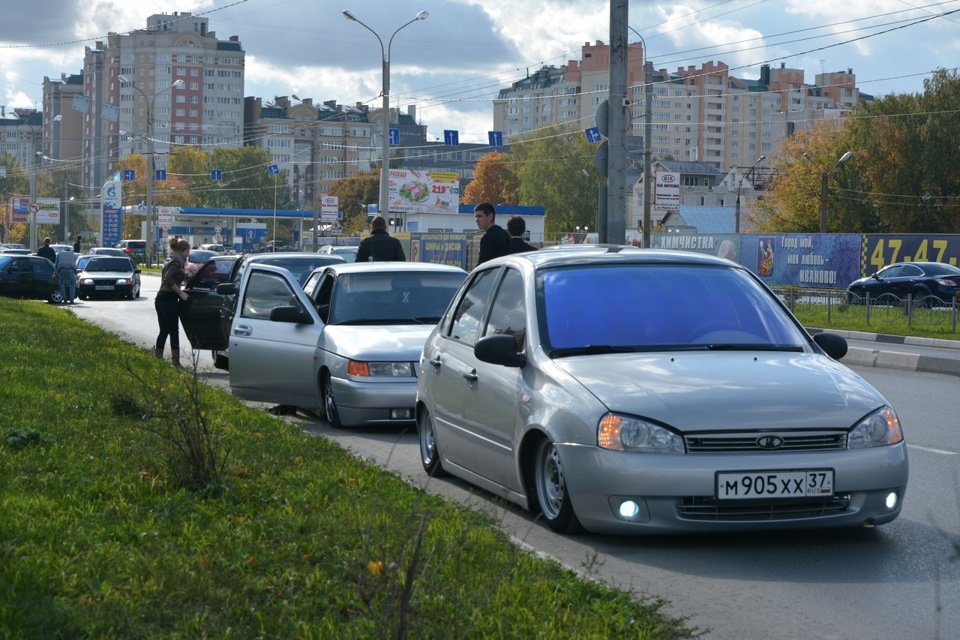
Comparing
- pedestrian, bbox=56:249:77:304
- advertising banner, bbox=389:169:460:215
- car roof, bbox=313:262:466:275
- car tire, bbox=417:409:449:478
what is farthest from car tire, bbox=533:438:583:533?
advertising banner, bbox=389:169:460:215

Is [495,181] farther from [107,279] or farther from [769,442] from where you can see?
[769,442]

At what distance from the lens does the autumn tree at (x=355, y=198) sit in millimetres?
154750

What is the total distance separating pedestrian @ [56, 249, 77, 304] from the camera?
3984cm

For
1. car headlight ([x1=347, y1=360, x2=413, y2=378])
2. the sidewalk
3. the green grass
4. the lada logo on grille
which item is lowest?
the sidewalk

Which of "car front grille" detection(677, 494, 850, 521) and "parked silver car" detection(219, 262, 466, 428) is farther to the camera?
"parked silver car" detection(219, 262, 466, 428)

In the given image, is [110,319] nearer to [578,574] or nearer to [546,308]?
[546,308]

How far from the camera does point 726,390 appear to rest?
21.0 ft

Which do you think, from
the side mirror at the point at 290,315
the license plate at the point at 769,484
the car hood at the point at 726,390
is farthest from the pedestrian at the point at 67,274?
the license plate at the point at 769,484

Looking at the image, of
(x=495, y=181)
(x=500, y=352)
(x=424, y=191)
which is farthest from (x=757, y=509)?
(x=495, y=181)

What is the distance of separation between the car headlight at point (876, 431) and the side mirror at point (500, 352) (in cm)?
175

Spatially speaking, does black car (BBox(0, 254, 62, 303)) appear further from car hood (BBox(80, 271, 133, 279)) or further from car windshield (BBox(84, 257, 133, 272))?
car windshield (BBox(84, 257, 133, 272))

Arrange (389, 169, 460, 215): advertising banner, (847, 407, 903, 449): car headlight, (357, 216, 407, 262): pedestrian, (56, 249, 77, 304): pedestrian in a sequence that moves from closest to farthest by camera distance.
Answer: (847, 407, 903, 449): car headlight → (357, 216, 407, 262): pedestrian → (56, 249, 77, 304): pedestrian → (389, 169, 460, 215): advertising banner

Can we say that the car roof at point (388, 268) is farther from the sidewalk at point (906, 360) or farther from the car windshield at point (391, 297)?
the sidewalk at point (906, 360)

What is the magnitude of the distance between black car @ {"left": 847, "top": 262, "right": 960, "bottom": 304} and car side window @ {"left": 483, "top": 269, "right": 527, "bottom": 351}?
1323 inches
